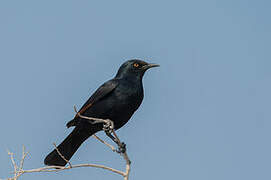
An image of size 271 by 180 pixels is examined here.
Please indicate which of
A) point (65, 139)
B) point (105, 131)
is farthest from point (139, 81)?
point (65, 139)

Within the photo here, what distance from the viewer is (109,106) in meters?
8.13

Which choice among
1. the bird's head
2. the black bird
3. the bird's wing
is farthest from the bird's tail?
the bird's head

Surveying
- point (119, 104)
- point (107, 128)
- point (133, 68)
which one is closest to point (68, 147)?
point (107, 128)

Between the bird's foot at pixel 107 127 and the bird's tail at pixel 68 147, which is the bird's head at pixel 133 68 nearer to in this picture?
the bird's foot at pixel 107 127

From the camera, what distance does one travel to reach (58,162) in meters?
8.70

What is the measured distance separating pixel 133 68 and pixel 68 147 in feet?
6.07

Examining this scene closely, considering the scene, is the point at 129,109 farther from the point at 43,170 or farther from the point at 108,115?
the point at 43,170

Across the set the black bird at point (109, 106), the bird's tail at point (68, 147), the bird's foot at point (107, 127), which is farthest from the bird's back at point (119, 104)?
the bird's tail at point (68, 147)

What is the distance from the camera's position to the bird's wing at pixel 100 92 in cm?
832

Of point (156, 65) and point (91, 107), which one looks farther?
point (156, 65)

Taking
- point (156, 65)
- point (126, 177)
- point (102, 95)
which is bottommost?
point (126, 177)

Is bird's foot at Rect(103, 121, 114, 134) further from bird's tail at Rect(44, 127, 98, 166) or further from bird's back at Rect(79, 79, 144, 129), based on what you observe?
bird's tail at Rect(44, 127, 98, 166)

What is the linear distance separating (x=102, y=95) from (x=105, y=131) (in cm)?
61

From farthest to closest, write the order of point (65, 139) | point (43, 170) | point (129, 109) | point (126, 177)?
point (65, 139), point (129, 109), point (43, 170), point (126, 177)
